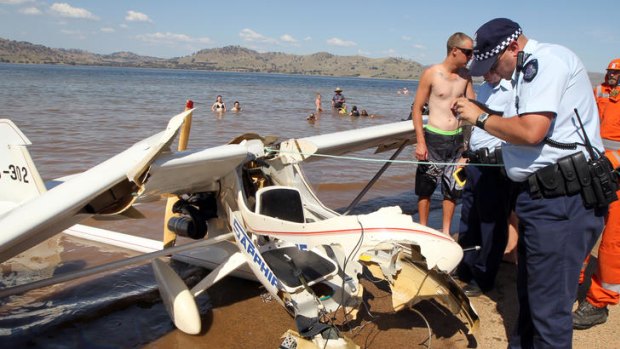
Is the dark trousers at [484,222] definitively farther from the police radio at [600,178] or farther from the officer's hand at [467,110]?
the officer's hand at [467,110]

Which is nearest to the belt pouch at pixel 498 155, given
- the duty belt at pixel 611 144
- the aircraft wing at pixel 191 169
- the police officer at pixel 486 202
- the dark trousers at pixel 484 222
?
the police officer at pixel 486 202

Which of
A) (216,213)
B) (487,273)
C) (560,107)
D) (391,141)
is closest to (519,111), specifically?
(560,107)

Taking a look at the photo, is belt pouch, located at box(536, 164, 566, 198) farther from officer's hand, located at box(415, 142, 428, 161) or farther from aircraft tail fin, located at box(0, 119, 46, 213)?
aircraft tail fin, located at box(0, 119, 46, 213)

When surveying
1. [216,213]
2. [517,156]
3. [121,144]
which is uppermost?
[517,156]

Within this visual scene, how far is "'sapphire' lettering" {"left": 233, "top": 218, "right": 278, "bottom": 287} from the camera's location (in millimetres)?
3938

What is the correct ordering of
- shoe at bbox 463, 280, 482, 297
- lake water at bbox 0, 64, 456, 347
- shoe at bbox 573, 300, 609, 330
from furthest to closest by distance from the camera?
shoe at bbox 463, 280, 482, 297, lake water at bbox 0, 64, 456, 347, shoe at bbox 573, 300, 609, 330

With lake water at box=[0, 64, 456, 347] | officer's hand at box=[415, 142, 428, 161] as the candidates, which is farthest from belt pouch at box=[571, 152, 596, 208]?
lake water at box=[0, 64, 456, 347]

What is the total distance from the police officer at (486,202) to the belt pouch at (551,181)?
1.39 metres

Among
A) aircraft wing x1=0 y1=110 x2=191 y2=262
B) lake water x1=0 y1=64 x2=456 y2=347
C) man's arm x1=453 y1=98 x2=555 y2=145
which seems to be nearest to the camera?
man's arm x1=453 y1=98 x2=555 y2=145

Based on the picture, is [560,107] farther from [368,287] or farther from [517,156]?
[368,287]

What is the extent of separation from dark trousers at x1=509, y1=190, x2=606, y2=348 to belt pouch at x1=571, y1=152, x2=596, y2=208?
0.19ft

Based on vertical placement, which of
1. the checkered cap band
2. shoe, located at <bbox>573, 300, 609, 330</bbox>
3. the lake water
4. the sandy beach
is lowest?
the lake water

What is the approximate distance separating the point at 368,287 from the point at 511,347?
1.76 m

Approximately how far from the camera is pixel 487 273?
5070 millimetres
